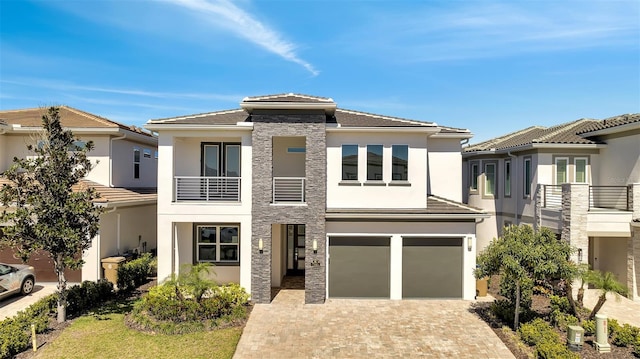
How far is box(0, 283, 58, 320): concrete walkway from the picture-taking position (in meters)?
12.0

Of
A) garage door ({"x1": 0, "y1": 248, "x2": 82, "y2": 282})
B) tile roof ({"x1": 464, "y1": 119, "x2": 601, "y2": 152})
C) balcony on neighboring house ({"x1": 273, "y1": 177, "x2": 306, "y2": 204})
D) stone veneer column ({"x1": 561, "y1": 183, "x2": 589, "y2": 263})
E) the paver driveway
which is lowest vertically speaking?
the paver driveway

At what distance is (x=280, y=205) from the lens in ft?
43.4

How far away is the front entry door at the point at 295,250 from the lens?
55.0 feet

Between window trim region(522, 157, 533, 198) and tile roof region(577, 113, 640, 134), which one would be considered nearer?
tile roof region(577, 113, 640, 134)

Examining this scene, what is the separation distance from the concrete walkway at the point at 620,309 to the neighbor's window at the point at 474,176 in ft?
25.8

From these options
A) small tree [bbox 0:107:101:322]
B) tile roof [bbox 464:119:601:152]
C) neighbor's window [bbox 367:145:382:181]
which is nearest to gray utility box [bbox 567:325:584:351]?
neighbor's window [bbox 367:145:382:181]

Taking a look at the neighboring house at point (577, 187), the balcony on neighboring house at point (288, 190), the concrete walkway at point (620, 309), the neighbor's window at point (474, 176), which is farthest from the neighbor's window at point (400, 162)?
the neighbor's window at point (474, 176)

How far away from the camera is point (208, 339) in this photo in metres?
10.1

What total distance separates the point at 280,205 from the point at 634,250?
1433 cm

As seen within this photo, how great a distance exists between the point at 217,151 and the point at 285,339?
8.39 m

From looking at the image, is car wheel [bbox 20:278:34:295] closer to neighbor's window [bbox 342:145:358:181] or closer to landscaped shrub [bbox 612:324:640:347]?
neighbor's window [bbox 342:145:358:181]

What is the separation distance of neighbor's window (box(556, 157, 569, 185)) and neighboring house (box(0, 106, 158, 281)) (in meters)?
20.0

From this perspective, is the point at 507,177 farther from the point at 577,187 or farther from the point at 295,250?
the point at 295,250

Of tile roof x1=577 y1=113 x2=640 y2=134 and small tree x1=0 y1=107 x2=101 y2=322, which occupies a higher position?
tile roof x1=577 y1=113 x2=640 y2=134
